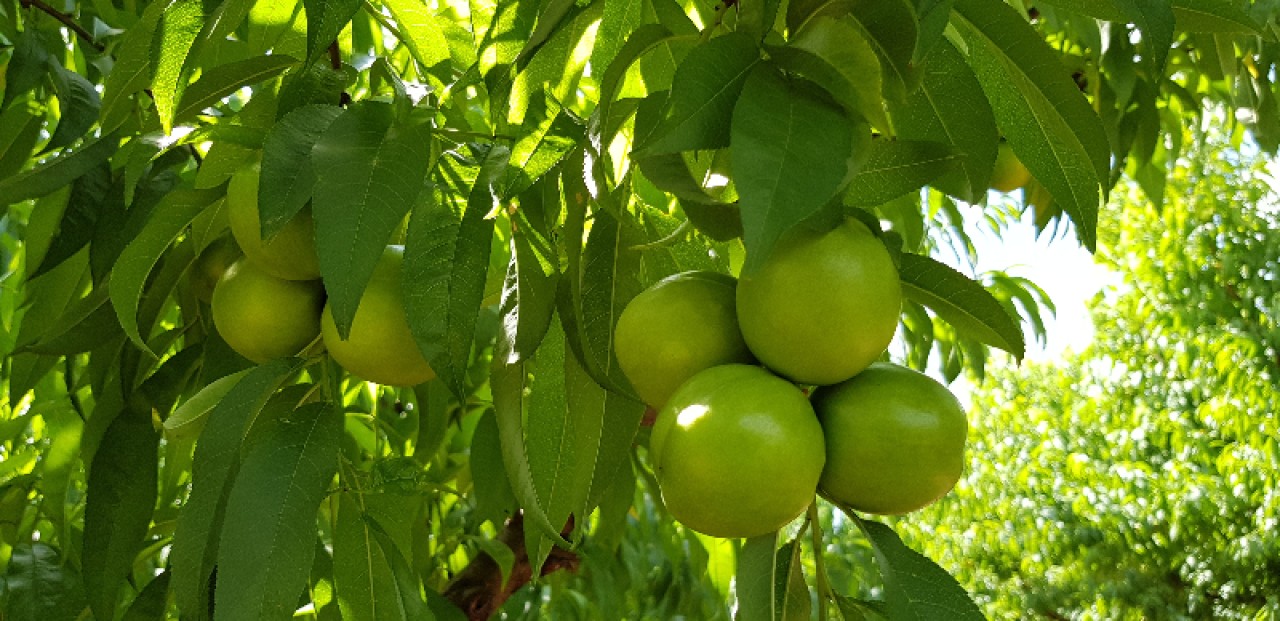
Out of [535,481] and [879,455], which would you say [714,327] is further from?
[535,481]

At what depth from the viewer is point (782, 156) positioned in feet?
1.77

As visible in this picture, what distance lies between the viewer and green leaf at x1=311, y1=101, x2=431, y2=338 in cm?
67

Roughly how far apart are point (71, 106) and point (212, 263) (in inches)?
15.9

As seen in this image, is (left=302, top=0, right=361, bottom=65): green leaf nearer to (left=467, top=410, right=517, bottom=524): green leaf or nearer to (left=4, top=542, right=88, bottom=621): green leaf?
(left=467, top=410, right=517, bottom=524): green leaf

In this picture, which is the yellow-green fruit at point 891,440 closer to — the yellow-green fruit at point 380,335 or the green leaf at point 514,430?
the green leaf at point 514,430

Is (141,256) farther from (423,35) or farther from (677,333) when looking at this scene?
(677,333)

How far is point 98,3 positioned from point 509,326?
2.82ft

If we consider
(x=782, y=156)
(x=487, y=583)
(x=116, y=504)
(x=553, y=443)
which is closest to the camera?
(x=782, y=156)

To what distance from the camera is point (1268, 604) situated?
7.44 meters

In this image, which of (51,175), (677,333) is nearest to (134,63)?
(51,175)

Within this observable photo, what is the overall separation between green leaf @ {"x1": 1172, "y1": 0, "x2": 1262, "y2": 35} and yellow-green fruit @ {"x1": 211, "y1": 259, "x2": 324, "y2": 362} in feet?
2.03

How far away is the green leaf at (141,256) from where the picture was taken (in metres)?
0.87

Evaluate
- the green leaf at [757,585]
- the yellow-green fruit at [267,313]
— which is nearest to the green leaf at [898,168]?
the green leaf at [757,585]

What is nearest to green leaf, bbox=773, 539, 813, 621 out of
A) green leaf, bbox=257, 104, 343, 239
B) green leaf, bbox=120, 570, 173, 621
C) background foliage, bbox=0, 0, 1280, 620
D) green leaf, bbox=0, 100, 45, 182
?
background foliage, bbox=0, 0, 1280, 620
